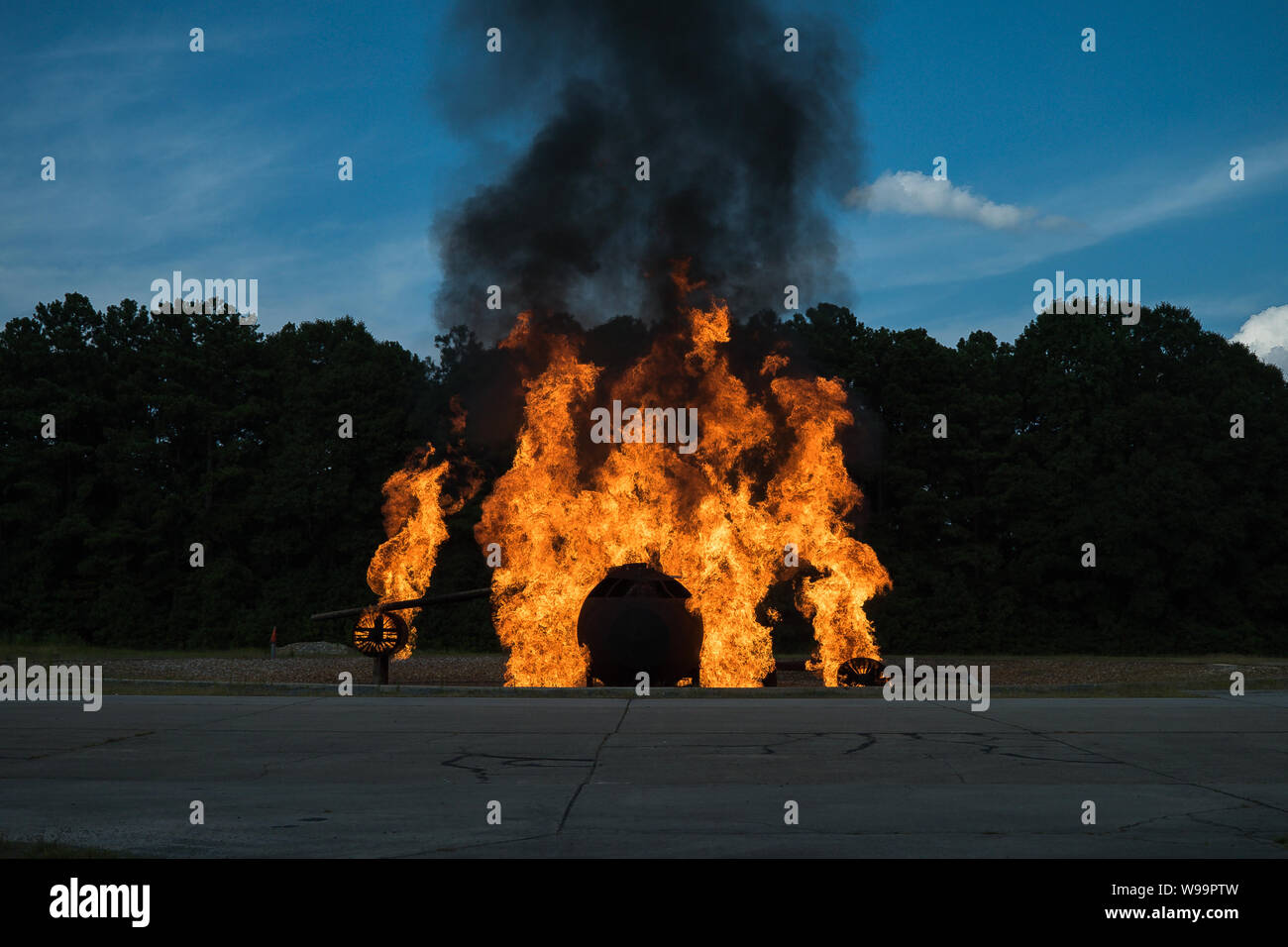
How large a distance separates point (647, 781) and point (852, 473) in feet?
140

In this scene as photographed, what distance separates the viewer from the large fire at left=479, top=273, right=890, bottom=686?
27444mm

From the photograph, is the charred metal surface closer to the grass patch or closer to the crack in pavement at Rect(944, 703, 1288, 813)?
the crack in pavement at Rect(944, 703, 1288, 813)

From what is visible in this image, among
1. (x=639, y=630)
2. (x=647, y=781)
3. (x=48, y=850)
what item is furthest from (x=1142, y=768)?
(x=639, y=630)

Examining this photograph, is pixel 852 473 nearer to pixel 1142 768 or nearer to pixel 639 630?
pixel 639 630

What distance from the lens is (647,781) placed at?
11.3 meters

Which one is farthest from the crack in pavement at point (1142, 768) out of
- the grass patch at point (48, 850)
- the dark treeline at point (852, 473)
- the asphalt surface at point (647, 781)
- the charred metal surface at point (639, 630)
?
the dark treeline at point (852, 473)

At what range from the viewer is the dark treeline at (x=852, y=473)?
48688mm

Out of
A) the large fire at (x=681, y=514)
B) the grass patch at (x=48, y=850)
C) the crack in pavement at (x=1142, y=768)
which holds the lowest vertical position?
the crack in pavement at (x=1142, y=768)

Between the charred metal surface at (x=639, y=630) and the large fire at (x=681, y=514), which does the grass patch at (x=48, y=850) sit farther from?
the large fire at (x=681, y=514)

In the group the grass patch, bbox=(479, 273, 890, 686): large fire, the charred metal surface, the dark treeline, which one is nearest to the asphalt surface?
the grass patch

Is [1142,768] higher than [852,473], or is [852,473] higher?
[852,473]

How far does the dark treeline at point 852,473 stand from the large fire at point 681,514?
16.0m
